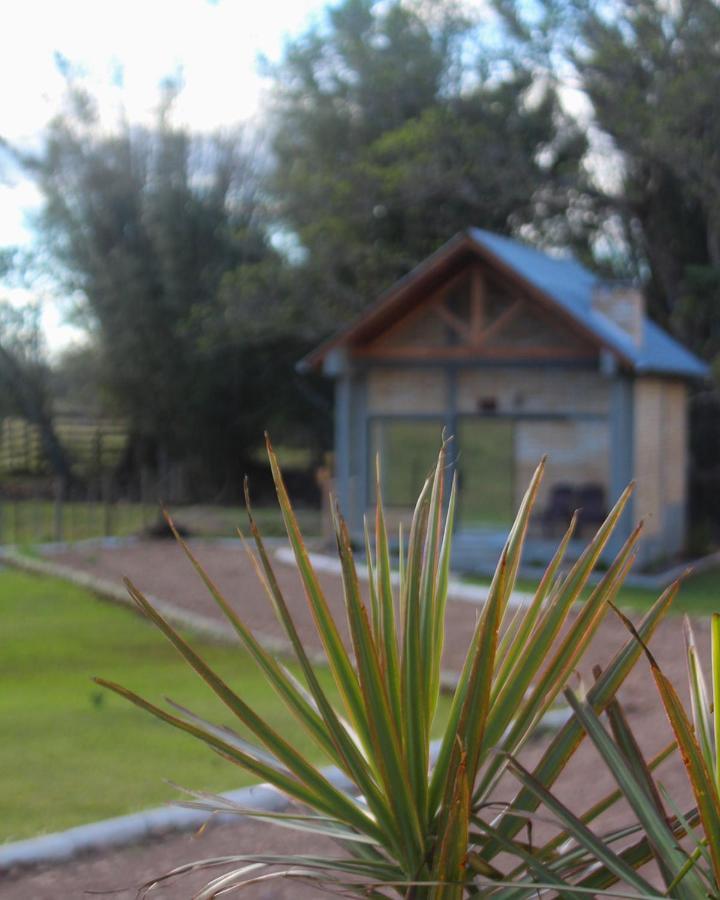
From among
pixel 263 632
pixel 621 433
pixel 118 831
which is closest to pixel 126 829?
pixel 118 831

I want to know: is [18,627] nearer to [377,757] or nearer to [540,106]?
[377,757]

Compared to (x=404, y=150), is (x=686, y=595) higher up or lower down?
lower down

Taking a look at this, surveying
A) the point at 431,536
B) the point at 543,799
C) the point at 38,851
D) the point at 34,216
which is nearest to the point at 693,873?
the point at 543,799

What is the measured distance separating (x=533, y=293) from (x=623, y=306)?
1.81 meters

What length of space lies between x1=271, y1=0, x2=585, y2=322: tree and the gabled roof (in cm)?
587

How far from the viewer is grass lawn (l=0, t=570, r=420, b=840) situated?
659 cm

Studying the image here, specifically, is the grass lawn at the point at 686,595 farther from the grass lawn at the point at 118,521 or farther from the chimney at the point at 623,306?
the grass lawn at the point at 118,521

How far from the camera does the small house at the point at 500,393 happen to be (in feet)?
58.7

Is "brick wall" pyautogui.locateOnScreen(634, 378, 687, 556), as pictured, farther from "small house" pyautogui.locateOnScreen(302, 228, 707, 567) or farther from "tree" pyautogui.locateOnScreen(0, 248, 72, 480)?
"tree" pyautogui.locateOnScreen(0, 248, 72, 480)

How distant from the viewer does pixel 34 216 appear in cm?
3312

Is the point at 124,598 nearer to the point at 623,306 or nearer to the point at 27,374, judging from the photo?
the point at 623,306

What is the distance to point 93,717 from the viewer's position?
28.2 feet

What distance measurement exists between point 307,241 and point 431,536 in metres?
24.3

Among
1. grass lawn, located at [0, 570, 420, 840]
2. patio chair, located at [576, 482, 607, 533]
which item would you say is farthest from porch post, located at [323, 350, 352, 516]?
grass lawn, located at [0, 570, 420, 840]
